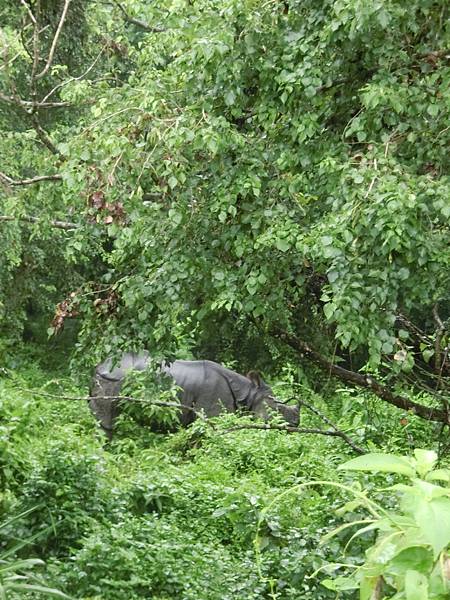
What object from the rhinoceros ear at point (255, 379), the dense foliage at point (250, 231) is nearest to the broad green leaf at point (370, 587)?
the dense foliage at point (250, 231)

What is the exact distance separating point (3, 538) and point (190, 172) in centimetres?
238

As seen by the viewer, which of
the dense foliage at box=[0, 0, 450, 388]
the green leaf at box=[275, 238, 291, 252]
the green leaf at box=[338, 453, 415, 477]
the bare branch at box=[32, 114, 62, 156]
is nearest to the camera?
the green leaf at box=[338, 453, 415, 477]

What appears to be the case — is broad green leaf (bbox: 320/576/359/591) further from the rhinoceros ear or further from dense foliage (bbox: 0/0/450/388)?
the rhinoceros ear

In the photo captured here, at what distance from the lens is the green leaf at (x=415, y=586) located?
3.31 feet

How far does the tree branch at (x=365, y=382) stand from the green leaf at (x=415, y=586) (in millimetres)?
3975

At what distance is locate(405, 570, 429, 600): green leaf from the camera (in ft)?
3.31

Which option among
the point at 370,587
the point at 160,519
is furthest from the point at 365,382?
the point at 370,587

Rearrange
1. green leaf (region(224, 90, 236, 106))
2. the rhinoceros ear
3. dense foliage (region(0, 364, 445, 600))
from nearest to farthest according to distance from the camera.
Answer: green leaf (region(224, 90, 236, 106))
dense foliage (region(0, 364, 445, 600))
the rhinoceros ear

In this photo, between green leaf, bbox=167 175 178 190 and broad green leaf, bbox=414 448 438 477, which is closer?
broad green leaf, bbox=414 448 438 477

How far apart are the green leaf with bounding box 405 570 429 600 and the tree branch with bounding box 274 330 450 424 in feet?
13.0

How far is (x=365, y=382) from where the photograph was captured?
512 centimetres

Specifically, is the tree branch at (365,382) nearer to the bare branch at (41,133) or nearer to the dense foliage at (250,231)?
the dense foliage at (250,231)

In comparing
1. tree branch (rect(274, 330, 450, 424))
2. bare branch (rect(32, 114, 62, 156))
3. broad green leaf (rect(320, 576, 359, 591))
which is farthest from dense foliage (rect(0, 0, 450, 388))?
broad green leaf (rect(320, 576, 359, 591))

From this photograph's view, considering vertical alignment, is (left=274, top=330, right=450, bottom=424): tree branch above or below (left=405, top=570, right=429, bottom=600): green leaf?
below
